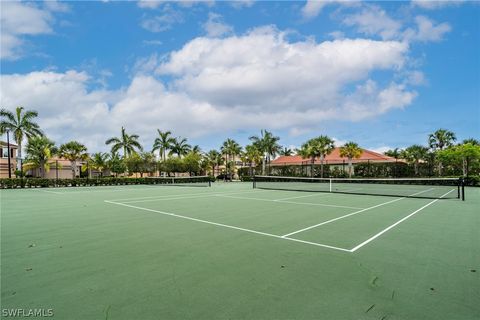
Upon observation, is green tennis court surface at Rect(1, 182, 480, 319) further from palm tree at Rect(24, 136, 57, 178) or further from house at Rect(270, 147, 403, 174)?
house at Rect(270, 147, 403, 174)

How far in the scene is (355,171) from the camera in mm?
41438

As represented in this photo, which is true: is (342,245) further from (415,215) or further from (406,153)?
(406,153)

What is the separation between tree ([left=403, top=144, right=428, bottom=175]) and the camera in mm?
45875

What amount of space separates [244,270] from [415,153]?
50113 mm

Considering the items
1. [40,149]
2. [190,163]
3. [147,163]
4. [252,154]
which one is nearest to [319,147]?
[252,154]

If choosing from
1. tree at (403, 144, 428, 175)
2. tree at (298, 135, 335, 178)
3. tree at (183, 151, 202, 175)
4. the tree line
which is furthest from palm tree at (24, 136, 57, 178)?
tree at (403, 144, 428, 175)

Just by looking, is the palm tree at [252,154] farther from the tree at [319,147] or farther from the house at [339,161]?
the tree at [319,147]

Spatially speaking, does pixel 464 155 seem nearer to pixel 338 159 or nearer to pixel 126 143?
pixel 338 159

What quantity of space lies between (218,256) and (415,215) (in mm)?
7847

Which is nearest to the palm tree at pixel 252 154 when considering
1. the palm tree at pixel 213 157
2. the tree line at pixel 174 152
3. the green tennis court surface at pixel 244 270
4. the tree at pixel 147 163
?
the tree line at pixel 174 152

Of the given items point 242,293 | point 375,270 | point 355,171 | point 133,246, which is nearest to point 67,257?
point 133,246

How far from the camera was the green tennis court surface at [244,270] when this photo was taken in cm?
326

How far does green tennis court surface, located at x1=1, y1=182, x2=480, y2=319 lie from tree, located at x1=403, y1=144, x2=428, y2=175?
43.8 metres

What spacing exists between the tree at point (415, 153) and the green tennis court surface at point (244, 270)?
43788mm
